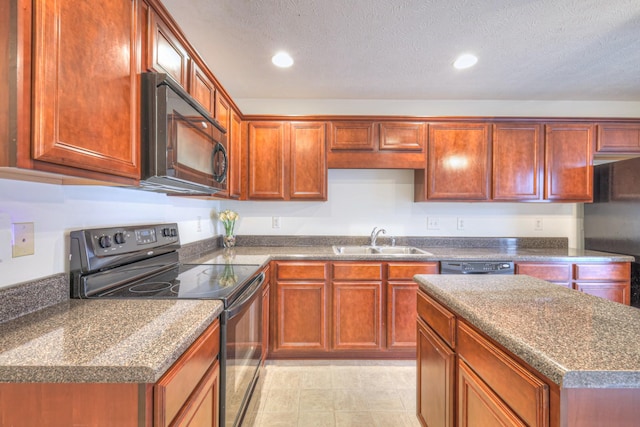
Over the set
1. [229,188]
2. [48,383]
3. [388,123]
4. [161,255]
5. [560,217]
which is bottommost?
[48,383]

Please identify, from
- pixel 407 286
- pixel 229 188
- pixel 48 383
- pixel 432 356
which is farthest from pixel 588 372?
pixel 229 188

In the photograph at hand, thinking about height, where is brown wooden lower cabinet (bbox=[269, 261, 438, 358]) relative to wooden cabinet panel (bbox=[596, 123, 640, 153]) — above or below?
below

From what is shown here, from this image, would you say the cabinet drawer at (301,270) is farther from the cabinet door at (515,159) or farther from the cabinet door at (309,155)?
the cabinet door at (515,159)

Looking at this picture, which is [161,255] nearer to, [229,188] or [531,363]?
Answer: [229,188]

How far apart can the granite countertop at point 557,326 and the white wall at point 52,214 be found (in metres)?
1.60

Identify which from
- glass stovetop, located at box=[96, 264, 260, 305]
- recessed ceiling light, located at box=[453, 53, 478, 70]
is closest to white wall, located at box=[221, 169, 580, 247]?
recessed ceiling light, located at box=[453, 53, 478, 70]

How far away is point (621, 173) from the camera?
2451 mm

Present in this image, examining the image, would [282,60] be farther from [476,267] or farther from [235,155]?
[476,267]

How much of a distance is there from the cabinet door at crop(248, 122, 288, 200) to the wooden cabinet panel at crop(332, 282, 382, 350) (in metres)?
1.05

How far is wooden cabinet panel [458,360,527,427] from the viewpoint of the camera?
86 centimetres

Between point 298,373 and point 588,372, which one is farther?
point 298,373

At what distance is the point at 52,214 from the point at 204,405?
952mm

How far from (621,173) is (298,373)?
3164mm

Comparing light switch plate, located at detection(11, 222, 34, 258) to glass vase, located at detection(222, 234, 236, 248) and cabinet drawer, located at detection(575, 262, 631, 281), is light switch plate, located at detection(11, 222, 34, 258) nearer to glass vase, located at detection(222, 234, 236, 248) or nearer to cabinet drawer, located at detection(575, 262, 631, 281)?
glass vase, located at detection(222, 234, 236, 248)
